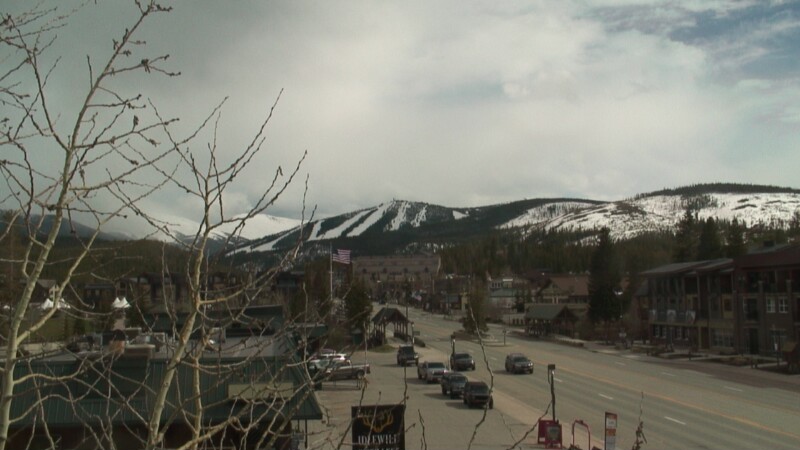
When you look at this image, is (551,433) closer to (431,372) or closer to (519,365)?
(431,372)

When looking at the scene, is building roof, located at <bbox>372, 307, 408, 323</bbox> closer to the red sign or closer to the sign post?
the red sign

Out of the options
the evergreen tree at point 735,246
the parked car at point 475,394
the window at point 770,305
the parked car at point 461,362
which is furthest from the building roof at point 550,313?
the parked car at point 475,394

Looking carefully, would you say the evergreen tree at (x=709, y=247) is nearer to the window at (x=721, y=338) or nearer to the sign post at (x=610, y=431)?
the window at (x=721, y=338)

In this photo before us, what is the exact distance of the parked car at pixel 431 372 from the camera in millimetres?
40562

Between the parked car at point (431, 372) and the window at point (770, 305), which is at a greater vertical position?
the window at point (770, 305)

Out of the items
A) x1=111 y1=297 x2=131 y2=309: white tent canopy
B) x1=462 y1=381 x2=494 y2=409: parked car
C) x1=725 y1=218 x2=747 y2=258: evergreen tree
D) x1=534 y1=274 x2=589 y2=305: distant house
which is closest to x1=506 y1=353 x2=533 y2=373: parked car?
x1=462 y1=381 x2=494 y2=409: parked car

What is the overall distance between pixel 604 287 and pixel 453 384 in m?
45.0

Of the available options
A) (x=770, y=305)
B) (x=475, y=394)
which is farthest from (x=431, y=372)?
(x=770, y=305)

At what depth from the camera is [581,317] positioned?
3415 inches

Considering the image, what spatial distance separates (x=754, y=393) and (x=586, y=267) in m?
133

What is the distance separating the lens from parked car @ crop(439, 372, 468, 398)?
34156mm

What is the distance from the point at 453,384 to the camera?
34469mm

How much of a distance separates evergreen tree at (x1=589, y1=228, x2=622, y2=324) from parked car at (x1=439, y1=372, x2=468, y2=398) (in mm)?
43938

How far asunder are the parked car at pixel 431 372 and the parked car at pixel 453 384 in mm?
4275
